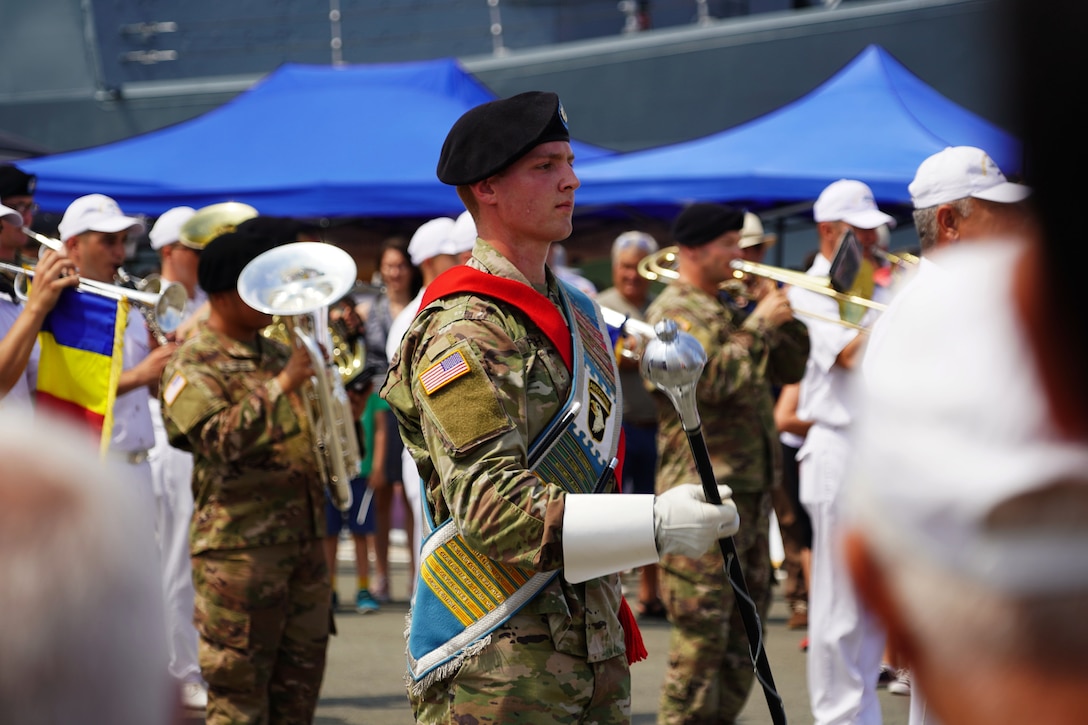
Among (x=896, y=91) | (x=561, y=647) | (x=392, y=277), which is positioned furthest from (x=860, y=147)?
(x=561, y=647)

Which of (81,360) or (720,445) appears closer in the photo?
(81,360)

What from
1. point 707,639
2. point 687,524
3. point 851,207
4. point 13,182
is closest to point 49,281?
point 13,182

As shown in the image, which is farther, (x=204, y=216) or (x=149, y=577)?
(x=204, y=216)

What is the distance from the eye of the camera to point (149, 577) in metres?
1.09

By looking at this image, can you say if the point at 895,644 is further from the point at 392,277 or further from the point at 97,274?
the point at 392,277

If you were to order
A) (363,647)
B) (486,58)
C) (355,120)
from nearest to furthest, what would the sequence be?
(363,647) < (355,120) < (486,58)

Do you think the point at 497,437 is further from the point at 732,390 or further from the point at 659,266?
the point at 659,266

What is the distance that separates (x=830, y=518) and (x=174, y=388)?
271cm

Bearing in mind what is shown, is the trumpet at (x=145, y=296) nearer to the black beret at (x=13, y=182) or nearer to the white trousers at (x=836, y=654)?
the black beret at (x=13, y=182)

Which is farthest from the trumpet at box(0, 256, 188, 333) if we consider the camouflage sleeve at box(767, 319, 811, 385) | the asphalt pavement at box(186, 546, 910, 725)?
the camouflage sleeve at box(767, 319, 811, 385)

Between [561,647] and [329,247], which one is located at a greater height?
[329,247]

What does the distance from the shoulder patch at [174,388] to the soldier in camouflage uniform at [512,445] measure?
193 centimetres

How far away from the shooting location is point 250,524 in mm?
4996

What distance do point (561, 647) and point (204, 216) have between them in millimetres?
4652
